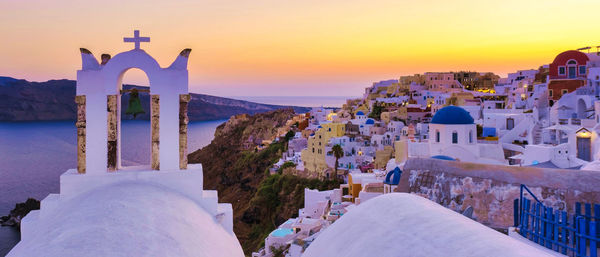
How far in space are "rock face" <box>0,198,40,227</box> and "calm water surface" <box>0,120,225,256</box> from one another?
81 cm

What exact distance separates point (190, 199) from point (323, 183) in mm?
29540

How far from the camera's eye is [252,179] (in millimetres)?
48969

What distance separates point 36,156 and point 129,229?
63.0 m

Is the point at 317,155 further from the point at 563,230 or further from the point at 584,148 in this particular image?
the point at 563,230

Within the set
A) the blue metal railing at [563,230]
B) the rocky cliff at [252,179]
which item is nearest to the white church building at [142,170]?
the blue metal railing at [563,230]

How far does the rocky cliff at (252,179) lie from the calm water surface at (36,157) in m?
9.90

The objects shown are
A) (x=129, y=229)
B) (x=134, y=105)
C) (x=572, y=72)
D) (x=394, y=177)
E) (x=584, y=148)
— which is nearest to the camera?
(x=129, y=229)

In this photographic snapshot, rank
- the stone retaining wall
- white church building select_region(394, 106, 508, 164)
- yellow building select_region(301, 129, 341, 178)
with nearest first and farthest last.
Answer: the stone retaining wall < white church building select_region(394, 106, 508, 164) < yellow building select_region(301, 129, 341, 178)

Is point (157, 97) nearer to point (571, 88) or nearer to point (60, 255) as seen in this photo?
point (60, 255)

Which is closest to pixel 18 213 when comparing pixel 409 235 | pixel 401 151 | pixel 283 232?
pixel 283 232

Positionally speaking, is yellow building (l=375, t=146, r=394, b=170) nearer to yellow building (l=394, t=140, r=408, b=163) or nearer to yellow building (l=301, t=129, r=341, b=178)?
yellow building (l=301, t=129, r=341, b=178)

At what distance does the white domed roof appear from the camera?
2.98 metres

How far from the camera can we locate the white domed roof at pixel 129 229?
2979 millimetres

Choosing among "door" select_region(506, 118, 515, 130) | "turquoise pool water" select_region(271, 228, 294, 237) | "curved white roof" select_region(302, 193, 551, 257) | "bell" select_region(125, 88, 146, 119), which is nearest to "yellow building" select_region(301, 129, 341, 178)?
"door" select_region(506, 118, 515, 130)
